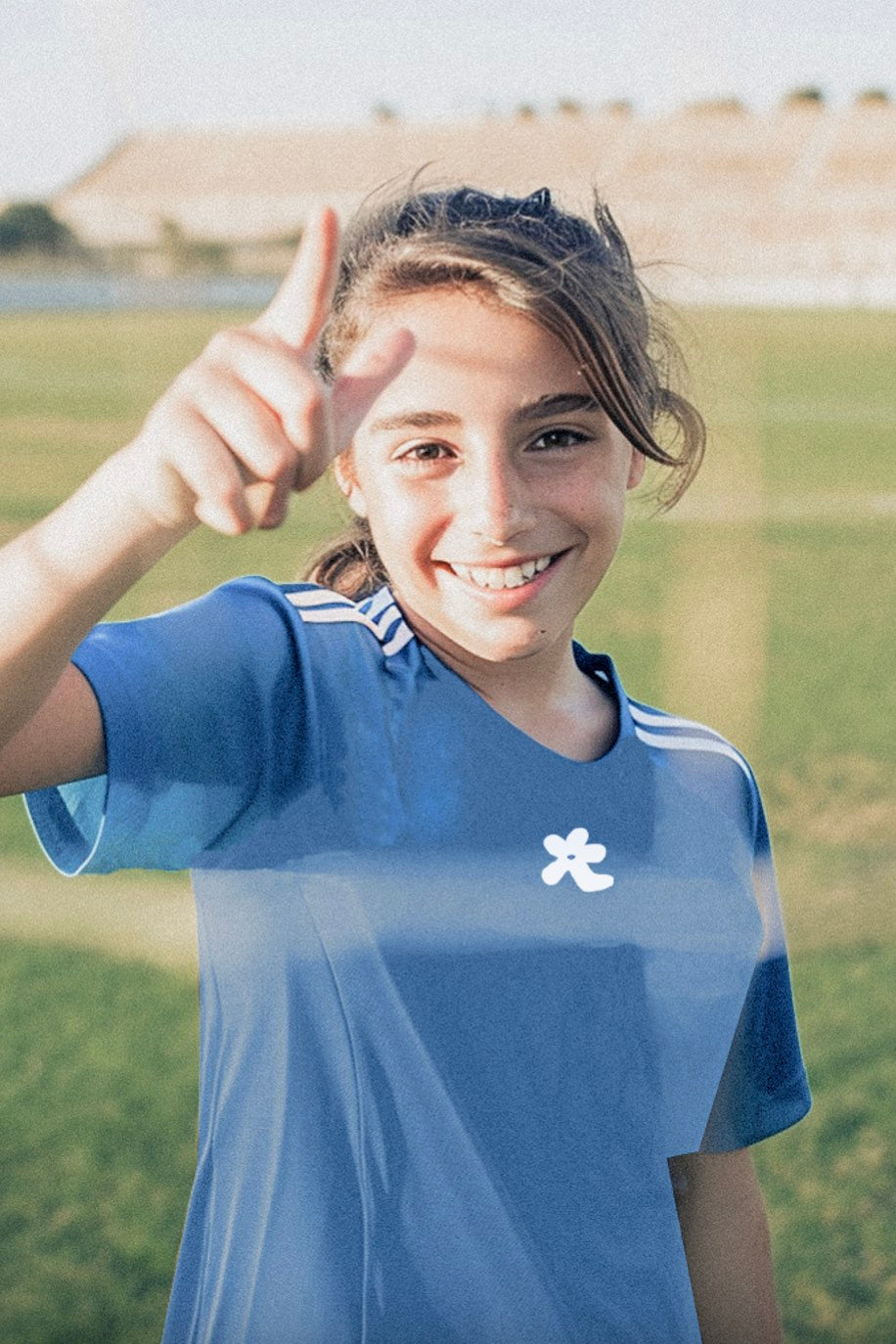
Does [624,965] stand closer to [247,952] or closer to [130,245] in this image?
[247,952]

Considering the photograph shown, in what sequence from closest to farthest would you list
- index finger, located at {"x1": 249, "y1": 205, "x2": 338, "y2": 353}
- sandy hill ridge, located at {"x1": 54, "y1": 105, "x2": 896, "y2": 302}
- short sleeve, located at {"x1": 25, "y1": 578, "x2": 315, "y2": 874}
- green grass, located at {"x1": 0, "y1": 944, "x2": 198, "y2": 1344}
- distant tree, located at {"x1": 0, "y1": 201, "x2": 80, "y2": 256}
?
index finger, located at {"x1": 249, "y1": 205, "x2": 338, "y2": 353} → short sleeve, located at {"x1": 25, "y1": 578, "x2": 315, "y2": 874} → sandy hill ridge, located at {"x1": 54, "y1": 105, "x2": 896, "y2": 302} → green grass, located at {"x1": 0, "y1": 944, "x2": 198, "y2": 1344} → distant tree, located at {"x1": 0, "y1": 201, "x2": 80, "y2": 256}

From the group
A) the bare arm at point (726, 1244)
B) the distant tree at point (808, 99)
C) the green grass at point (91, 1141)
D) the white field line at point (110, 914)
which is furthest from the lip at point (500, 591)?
the distant tree at point (808, 99)

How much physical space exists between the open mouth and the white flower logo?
0.31ft

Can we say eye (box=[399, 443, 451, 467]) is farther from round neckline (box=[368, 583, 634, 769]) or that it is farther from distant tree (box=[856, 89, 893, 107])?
distant tree (box=[856, 89, 893, 107])

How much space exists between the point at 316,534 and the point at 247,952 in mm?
3642

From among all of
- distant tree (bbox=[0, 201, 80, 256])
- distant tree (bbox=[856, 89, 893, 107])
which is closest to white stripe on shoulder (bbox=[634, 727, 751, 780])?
distant tree (bbox=[0, 201, 80, 256])

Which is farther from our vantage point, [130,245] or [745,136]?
[745,136]

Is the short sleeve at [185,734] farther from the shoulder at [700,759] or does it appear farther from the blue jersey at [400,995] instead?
the shoulder at [700,759]

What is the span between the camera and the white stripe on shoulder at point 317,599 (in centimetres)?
57

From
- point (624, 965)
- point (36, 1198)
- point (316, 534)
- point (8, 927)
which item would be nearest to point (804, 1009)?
point (36, 1198)

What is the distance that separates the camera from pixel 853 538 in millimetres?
4309

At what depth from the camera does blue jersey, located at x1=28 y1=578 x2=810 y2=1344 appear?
53 cm

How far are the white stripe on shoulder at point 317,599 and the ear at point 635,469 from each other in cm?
15

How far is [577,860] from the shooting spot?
23.4 inches
